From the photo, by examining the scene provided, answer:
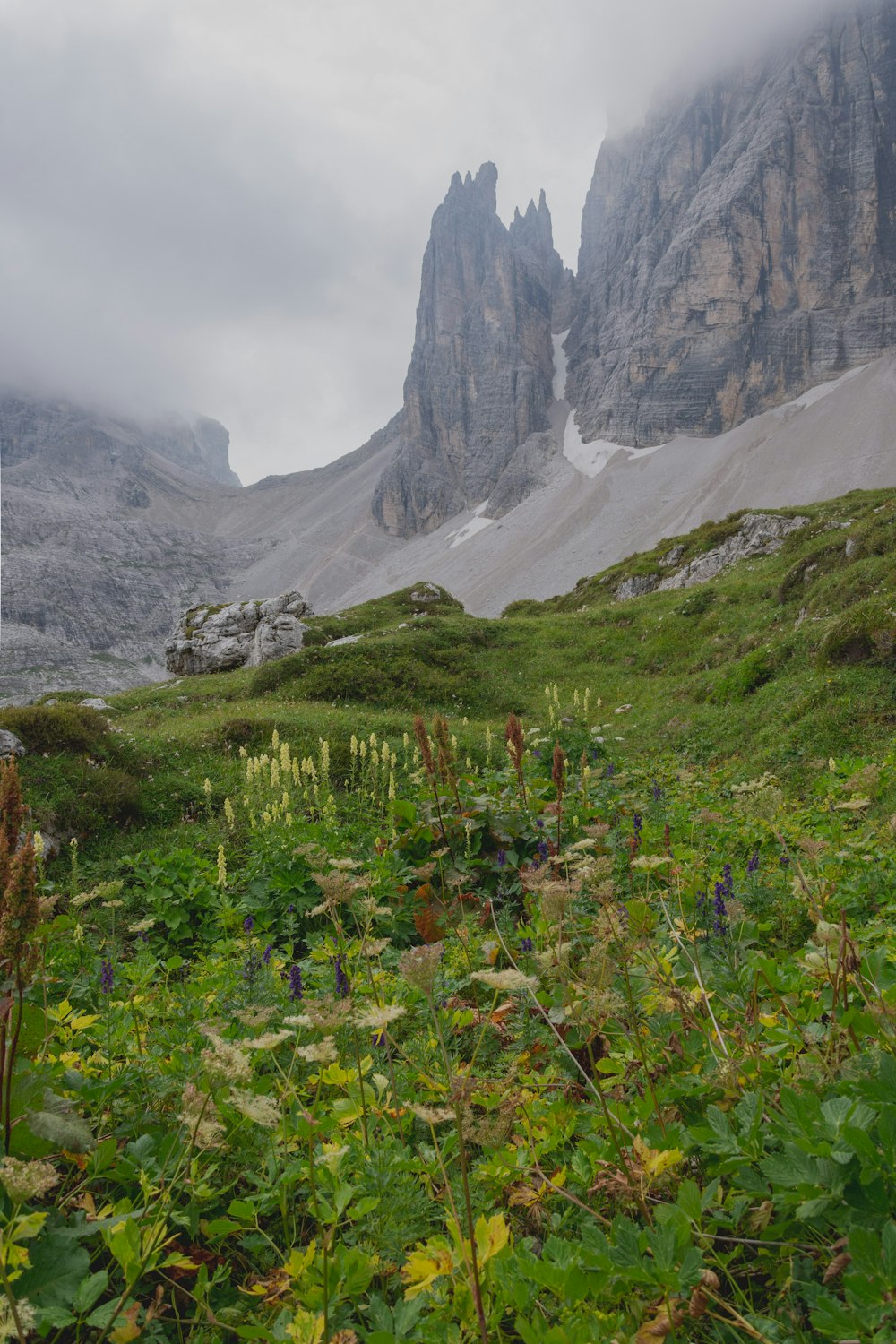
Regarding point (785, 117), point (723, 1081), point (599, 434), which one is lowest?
point (723, 1081)

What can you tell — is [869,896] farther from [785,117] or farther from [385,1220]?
[785,117]

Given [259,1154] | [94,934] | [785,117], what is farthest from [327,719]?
[785,117]

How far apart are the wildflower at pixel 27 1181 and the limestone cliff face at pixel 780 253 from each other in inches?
6935

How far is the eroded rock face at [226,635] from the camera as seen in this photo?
36.8 metres

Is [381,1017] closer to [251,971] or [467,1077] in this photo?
[467,1077]

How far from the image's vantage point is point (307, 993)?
4.52 m

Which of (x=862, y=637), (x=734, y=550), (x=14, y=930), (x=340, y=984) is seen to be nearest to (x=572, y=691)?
(x=862, y=637)

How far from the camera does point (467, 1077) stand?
2.22 meters

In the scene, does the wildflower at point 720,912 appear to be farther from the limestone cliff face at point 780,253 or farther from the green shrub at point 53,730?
the limestone cliff face at point 780,253

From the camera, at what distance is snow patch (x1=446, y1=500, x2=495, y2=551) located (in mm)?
174800

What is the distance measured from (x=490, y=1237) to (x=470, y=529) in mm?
185192

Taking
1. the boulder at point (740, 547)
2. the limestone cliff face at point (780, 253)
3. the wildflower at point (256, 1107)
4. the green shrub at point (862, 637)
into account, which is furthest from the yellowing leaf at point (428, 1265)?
the limestone cliff face at point (780, 253)

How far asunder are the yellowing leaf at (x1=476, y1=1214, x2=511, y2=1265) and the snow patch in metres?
168

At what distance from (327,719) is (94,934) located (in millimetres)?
10867
